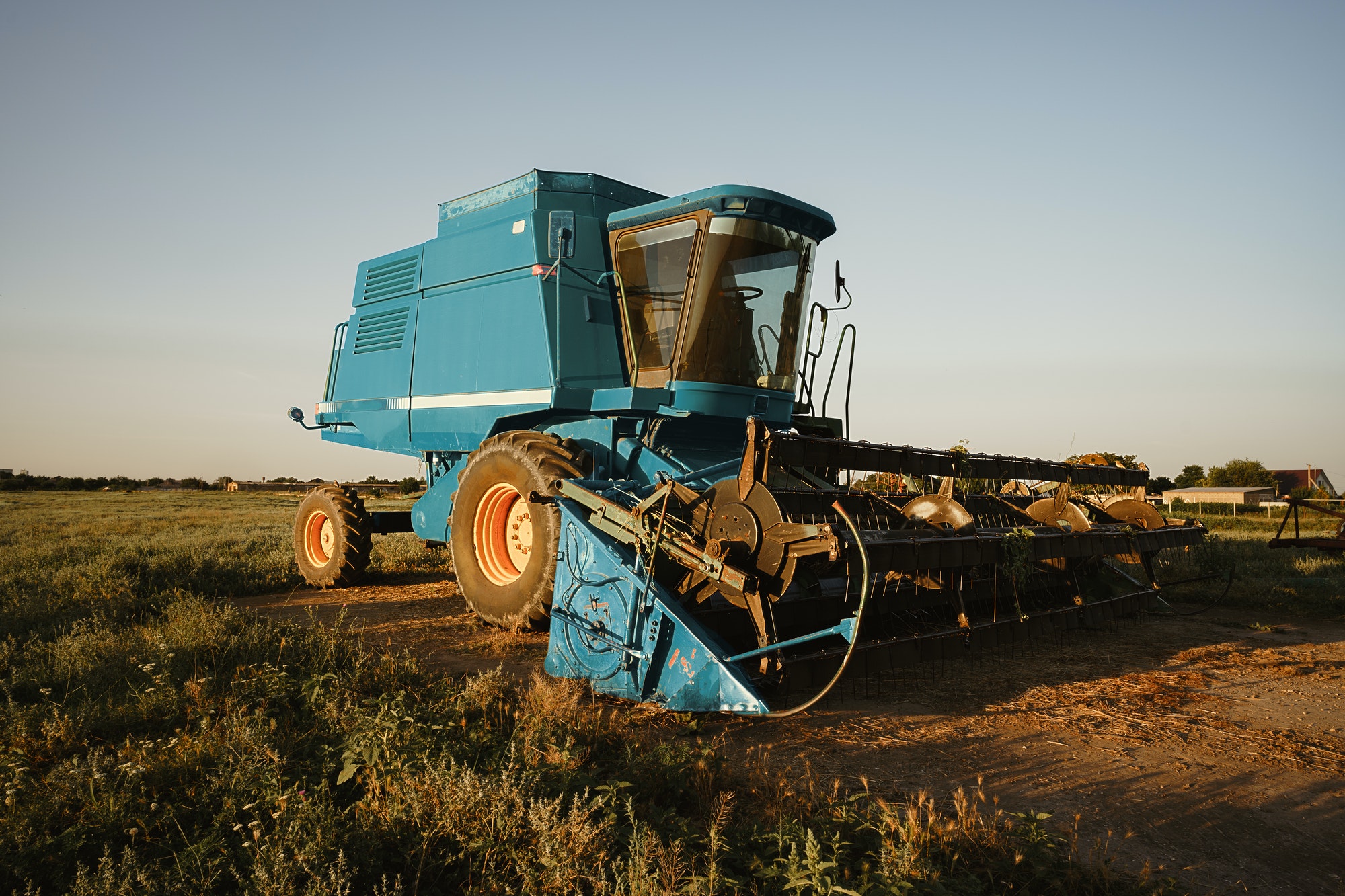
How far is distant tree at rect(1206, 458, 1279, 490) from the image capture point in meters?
61.0

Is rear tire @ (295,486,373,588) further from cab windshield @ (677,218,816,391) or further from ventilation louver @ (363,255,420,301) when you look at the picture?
cab windshield @ (677,218,816,391)

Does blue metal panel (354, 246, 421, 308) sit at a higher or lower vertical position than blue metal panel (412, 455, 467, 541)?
higher

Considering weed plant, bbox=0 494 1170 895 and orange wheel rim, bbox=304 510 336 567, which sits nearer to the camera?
weed plant, bbox=0 494 1170 895

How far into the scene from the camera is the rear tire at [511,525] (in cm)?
615

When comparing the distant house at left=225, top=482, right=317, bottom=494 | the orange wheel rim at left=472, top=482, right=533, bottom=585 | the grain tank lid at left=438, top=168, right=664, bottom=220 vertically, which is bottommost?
the distant house at left=225, top=482, right=317, bottom=494

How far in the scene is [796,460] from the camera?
487 centimetres

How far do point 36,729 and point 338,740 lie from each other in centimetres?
153

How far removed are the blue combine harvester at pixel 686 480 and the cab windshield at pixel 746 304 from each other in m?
0.02

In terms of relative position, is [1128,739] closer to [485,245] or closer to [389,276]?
[485,245]

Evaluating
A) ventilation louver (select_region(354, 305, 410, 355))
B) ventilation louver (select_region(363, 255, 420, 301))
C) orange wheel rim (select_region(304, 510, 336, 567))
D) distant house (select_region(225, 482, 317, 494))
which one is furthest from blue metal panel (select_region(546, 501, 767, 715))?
distant house (select_region(225, 482, 317, 494))

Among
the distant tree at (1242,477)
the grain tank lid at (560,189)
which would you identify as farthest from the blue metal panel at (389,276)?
the distant tree at (1242,477)

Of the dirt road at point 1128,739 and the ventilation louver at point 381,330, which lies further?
the ventilation louver at point 381,330

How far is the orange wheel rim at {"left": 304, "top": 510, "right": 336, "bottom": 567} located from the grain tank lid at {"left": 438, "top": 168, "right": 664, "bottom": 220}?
15.6 feet

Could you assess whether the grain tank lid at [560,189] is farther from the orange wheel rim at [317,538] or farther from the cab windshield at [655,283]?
the orange wheel rim at [317,538]
